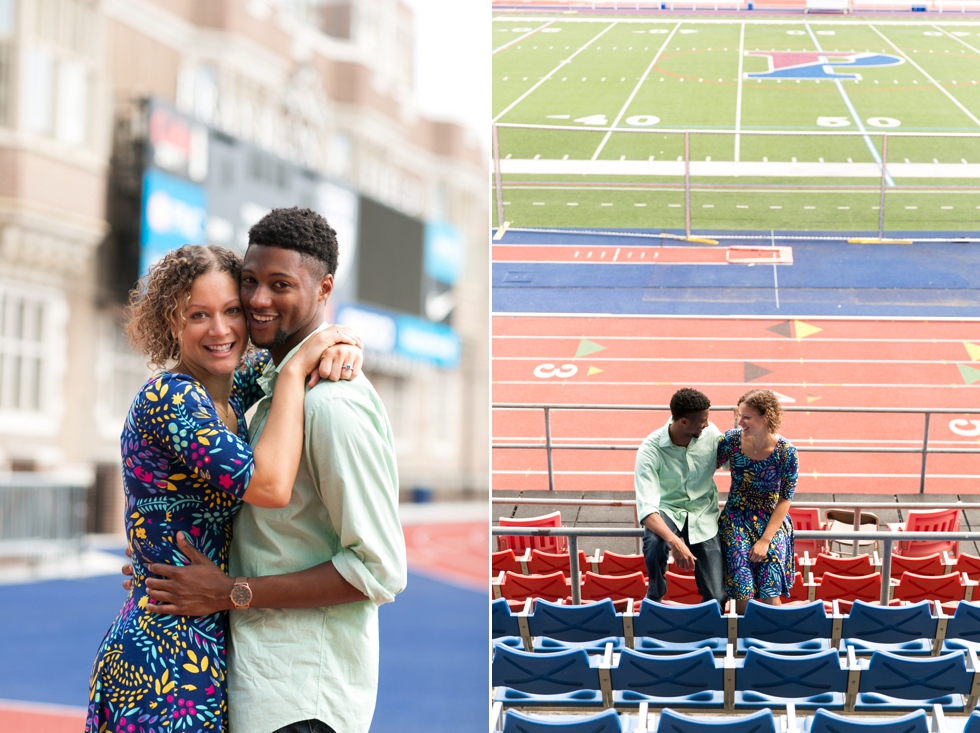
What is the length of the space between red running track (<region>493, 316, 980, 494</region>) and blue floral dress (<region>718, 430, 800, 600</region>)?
516 cm

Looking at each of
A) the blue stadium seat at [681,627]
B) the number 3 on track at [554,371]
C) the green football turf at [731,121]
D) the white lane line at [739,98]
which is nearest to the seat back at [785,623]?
the blue stadium seat at [681,627]

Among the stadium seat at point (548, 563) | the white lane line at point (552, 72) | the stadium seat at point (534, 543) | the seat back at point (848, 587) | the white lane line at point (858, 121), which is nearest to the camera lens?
the seat back at point (848, 587)

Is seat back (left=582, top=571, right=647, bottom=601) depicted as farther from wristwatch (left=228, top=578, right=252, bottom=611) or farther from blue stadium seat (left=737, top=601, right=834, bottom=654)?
wristwatch (left=228, top=578, right=252, bottom=611)

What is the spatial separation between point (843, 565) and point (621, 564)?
1321 millimetres

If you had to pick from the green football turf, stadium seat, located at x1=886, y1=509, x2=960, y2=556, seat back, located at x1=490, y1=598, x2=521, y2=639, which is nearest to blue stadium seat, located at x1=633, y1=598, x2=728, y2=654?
seat back, located at x1=490, y1=598, x2=521, y2=639

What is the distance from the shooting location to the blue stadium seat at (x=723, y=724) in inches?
121

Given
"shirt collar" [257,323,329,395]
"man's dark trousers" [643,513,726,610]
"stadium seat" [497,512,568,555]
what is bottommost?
"stadium seat" [497,512,568,555]

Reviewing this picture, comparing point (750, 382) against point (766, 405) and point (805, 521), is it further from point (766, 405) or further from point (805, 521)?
point (766, 405)

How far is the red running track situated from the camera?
992 cm

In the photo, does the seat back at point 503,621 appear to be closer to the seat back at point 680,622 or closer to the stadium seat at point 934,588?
the seat back at point 680,622

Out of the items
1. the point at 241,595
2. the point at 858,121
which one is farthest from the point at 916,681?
the point at 858,121

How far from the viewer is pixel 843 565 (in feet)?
19.3

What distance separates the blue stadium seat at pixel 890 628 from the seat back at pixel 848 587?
2.56 ft

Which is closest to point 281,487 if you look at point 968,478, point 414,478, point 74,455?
point 968,478
